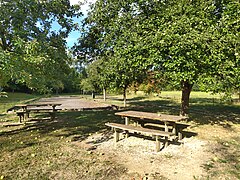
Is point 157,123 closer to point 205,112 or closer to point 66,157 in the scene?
point 66,157

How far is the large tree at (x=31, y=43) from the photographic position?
6.01m

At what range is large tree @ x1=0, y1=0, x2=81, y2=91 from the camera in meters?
6.01

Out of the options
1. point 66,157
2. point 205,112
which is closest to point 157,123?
point 66,157

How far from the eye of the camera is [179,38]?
7.31 metres

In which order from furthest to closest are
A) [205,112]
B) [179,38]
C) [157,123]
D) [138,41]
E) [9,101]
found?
[9,101] < [205,112] < [138,41] < [157,123] < [179,38]

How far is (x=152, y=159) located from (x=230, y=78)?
4.36 m

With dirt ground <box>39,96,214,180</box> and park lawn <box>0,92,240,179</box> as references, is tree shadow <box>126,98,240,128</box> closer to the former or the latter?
park lawn <box>0,92,240,179</box>

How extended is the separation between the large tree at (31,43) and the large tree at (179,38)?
250cm

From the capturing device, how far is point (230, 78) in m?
7.47

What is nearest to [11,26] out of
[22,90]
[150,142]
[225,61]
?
[150,142]

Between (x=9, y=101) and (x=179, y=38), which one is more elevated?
(x=179, y=38)

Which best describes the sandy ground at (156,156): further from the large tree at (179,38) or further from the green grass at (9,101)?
the green grass at (9,101)

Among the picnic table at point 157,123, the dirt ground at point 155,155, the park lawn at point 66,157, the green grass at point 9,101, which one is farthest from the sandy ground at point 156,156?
the green grass at point 9,101

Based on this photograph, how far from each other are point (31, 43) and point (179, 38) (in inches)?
195
